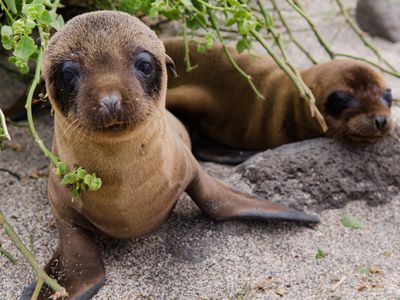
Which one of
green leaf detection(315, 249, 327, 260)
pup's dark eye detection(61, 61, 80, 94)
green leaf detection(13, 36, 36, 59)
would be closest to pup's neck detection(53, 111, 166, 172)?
pup's dark eye detection(61, 61, 80, 94)

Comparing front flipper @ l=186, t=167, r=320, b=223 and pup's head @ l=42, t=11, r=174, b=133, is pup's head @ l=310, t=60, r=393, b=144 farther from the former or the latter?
pup's head @ l=42, t=11, r=174, b=133

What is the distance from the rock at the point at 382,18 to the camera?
5543 millimetres

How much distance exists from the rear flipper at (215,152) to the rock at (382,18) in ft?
6.20

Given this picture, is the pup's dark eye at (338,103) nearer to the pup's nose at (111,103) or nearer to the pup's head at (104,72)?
the pup's head at (104,72)

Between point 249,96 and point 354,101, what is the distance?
0.81 m

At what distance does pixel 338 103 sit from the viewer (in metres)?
3.79

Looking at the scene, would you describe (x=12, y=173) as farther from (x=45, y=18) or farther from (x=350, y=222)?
(x=350, y=222)

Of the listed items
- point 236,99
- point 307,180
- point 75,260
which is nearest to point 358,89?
point 307,180

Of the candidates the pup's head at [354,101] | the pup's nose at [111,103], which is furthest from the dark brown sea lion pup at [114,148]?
the pup's head at [354,101]

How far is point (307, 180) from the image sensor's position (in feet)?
11.3

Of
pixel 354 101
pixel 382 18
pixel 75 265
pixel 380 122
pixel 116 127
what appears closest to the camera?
pixel 116 127

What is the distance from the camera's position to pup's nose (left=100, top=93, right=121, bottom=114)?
227 centimetres

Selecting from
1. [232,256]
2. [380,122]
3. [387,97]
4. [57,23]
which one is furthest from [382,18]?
[57,23]

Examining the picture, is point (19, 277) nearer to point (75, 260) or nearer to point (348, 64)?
point (75, 260)
